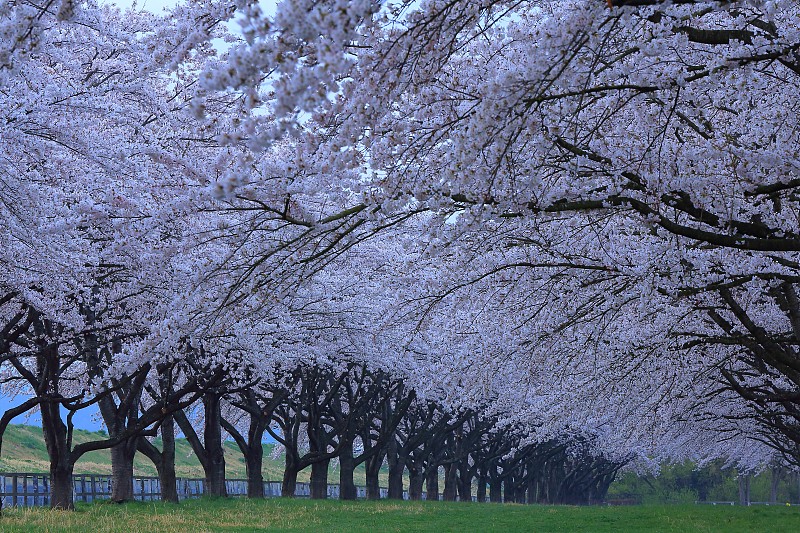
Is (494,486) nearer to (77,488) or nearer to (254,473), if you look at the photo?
(254,473)

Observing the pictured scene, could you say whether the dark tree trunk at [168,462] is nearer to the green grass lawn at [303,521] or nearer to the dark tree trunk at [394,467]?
the green grass lawn at [303,521]

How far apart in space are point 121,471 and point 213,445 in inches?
221

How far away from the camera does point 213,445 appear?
1080 inches

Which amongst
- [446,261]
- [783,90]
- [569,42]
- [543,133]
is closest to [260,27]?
[569,42]

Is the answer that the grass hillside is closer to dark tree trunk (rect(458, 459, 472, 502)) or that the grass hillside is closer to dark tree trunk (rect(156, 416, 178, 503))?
dark tree trunk (rect(458, 459, 472, 502))

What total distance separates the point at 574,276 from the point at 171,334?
213 inches

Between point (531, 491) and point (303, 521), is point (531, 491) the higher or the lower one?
the lower one

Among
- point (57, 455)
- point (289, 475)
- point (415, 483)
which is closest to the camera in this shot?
point (57, 455)

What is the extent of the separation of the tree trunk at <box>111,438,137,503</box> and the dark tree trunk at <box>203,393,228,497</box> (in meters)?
4.70

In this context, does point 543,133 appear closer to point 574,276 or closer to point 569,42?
point 569,42

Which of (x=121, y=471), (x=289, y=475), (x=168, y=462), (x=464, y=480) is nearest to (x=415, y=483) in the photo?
(x=464, y=480)

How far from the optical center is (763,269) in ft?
32.0

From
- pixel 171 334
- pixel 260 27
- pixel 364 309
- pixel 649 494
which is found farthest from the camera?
pixel 649 494

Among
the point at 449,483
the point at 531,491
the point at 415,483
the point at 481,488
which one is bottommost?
the point at 531,491
